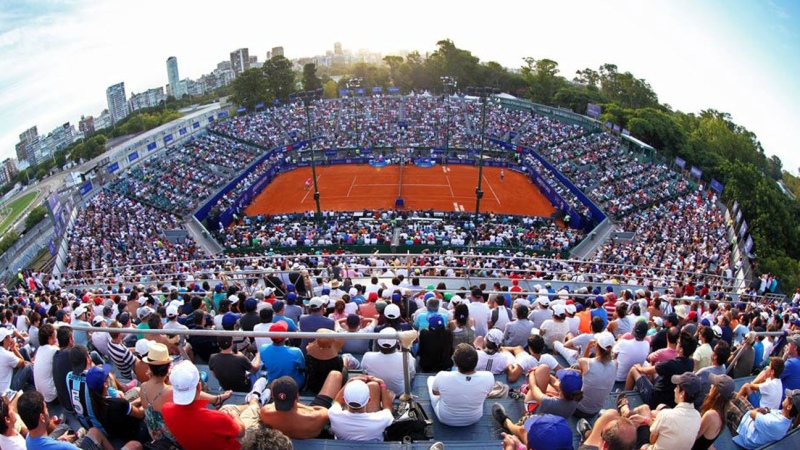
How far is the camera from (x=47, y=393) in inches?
266

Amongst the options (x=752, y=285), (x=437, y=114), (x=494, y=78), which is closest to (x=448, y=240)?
(x=752, y=285)

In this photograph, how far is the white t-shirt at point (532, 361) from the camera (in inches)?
273

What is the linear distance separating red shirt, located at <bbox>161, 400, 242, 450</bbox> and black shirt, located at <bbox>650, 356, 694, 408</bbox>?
17.2ft

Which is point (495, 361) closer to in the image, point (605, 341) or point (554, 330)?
point (605, 341)

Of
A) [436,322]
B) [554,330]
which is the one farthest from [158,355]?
[554,330]

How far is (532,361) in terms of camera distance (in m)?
7.16

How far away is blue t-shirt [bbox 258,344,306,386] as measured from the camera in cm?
631

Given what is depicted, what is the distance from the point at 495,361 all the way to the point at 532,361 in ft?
1.79

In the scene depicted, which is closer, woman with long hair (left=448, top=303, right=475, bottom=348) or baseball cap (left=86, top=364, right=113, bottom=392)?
baseball cap (left=86, top=364, right=113, bottom=392)

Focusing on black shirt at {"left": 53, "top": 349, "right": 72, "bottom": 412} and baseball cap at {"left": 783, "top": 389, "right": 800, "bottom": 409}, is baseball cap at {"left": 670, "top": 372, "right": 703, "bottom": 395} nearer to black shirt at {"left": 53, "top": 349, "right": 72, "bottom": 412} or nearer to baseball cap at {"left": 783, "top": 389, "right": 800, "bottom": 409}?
baseball cap at {"left": 783, "top": 389, "right": 800, "bottom": 409}

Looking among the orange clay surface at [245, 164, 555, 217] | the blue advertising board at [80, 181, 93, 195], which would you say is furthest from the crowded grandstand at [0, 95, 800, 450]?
the orange clay surface at [245, 164, 555, 217]

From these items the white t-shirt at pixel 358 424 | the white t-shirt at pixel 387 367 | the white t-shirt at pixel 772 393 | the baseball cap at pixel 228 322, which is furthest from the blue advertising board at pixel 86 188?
the white t-shirt at pixel 772 393

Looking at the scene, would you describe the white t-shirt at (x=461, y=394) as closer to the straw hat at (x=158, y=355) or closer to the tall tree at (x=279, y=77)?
the straw hat at (x=158, y=355)

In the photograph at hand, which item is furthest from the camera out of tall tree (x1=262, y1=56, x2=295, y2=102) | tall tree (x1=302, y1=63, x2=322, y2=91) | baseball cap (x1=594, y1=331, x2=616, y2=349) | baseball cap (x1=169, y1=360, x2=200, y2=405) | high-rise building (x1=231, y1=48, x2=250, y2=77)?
high-rise building (x1=231, y1=48, x2=250, y2=77)
